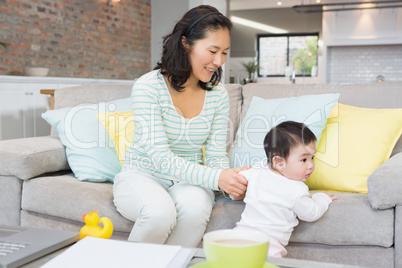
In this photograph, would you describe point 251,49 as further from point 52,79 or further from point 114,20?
point 52,79

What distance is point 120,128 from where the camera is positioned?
221 cm

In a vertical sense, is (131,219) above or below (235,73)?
below

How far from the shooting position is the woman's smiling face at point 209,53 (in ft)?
5.66

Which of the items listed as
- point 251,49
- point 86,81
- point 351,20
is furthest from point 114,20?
point 251,49

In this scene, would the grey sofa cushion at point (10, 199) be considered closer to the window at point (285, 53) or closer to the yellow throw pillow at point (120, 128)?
the yellow throw pillow at point (120, 128)

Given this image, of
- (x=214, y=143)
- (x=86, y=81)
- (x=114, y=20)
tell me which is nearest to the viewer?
(x=214, y=143)

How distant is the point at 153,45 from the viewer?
25.2 ft

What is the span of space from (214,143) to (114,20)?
5332mm

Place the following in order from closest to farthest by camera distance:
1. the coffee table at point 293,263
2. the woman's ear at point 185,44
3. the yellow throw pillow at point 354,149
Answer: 1. the coffee table at point 293,263
2. the woman's ear at point 185,44
3. the yellow throw pillow at point 354,149

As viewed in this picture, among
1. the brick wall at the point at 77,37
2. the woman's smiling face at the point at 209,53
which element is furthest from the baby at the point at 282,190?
the brick wall at the point at 77,37

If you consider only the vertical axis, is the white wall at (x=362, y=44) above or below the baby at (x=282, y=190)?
above

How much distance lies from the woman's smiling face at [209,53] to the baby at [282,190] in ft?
1.15

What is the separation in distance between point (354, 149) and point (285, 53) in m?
9.07

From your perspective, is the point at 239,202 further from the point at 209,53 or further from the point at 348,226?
the point at 209,53
